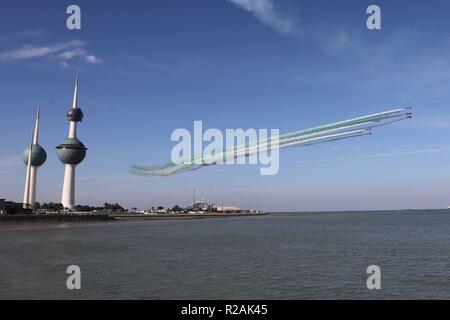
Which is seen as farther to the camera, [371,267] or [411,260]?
[411,260]

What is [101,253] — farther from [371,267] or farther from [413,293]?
[413,293]

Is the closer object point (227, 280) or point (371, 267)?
point (227, 280)
